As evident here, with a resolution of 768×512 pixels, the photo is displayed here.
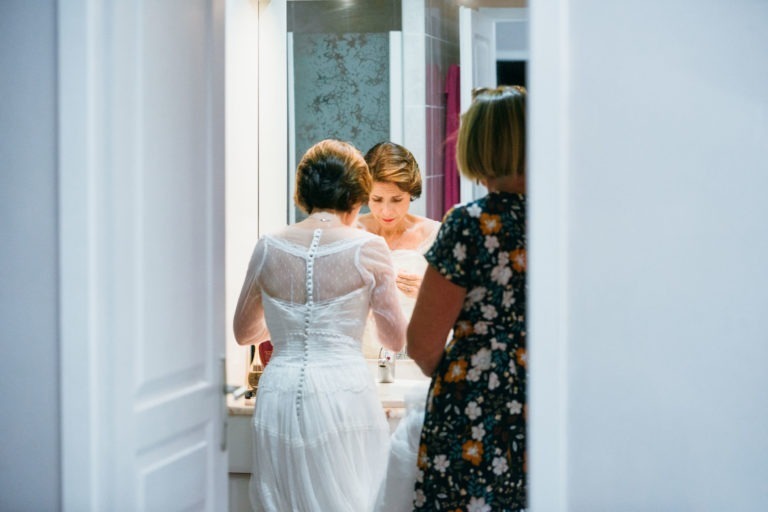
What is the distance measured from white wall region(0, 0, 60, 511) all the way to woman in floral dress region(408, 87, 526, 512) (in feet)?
2.52

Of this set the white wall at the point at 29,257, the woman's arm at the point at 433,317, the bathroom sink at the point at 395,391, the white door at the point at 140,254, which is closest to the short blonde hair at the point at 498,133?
the woman's arm at the point at 433,317

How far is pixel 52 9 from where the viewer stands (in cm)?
188

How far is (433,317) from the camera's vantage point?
203cm

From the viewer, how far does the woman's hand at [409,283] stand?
3.28 meters

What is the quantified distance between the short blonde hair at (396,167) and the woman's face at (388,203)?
0.06 feet

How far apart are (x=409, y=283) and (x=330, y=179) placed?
603 millimetres

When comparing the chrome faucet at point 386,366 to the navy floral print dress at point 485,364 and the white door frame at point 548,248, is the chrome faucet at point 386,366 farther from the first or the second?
the white door frame at point 548,248

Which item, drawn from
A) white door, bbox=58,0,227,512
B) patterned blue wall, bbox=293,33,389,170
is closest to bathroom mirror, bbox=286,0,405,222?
patterned blue wall, bbox=293,33,389,170

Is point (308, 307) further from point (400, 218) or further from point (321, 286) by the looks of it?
point (400, 218)

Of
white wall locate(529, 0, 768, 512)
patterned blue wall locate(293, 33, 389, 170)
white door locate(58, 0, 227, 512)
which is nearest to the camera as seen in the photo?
white wall locate(529, 0, 768, 512)

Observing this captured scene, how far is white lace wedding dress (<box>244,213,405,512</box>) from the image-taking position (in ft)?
8.95

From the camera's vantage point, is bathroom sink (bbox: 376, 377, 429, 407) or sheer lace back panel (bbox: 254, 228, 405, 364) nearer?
sheer lace back panel (bbox: 254, 228, 405, 364)

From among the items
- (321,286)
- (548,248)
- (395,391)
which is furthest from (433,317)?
(395,391)

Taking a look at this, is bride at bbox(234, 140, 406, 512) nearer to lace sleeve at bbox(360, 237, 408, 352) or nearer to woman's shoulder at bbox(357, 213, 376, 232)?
lace sleeve at bbox(360, 237, 408, 352)
